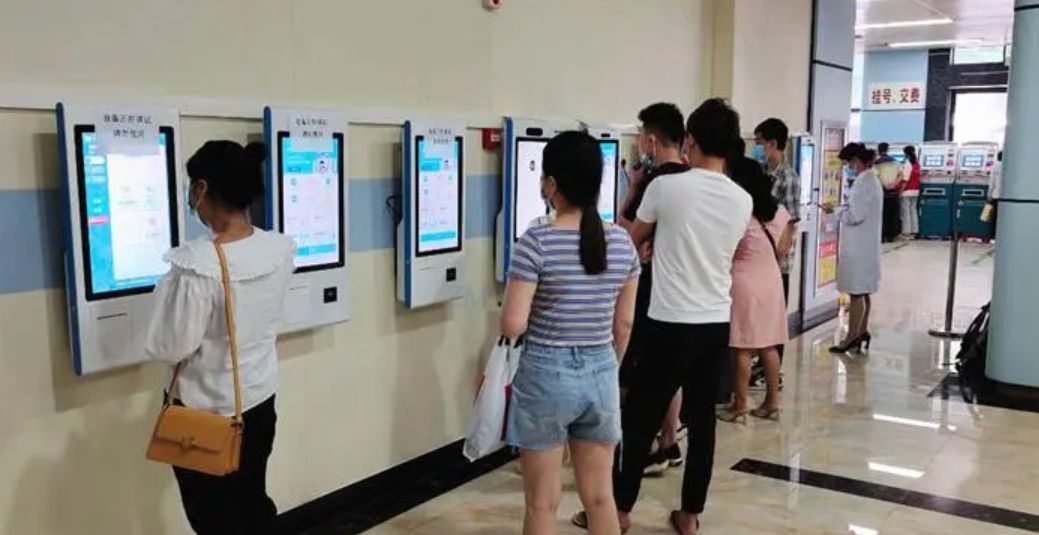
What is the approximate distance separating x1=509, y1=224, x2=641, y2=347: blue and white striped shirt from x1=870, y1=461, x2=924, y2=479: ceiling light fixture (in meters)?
2.24

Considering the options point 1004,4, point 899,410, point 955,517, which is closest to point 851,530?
point 955,517

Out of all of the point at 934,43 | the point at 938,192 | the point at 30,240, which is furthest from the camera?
the point at 934,43

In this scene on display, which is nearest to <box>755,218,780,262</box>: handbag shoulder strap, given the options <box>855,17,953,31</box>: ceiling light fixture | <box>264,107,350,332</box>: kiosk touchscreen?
<box>264,107,350,332</box>: kiosk touchscreen

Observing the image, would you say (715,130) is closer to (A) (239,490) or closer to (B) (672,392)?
(B) (672,392)

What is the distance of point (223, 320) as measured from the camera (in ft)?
7.51

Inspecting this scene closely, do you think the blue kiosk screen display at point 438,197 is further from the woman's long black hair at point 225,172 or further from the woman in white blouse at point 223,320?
the woman's long black hair at point 225,172

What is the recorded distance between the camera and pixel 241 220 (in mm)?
2338

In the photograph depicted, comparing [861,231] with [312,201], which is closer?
[312,201]

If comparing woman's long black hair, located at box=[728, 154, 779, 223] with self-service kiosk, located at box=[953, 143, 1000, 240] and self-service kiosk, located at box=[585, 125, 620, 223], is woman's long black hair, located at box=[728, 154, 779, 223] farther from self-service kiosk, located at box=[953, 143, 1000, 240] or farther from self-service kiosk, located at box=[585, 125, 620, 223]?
self-service kiosk, located at box=[953, 143, 1000, 240]

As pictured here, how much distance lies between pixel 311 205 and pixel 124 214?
0.71 metres

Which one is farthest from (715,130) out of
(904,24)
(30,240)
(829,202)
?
(904,24)

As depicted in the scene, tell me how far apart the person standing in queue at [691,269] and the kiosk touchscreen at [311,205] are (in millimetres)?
1034

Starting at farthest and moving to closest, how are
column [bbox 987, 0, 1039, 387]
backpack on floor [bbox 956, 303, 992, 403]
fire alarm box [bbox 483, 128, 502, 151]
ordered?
backpack on floor [bbox 956, 303, 992, 403], column [bbox 987, 0, 1039, 387], fire alarm box [bbox 483, 128, 502, 151]

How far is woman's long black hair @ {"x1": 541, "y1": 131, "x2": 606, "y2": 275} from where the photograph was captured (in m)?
2.43
